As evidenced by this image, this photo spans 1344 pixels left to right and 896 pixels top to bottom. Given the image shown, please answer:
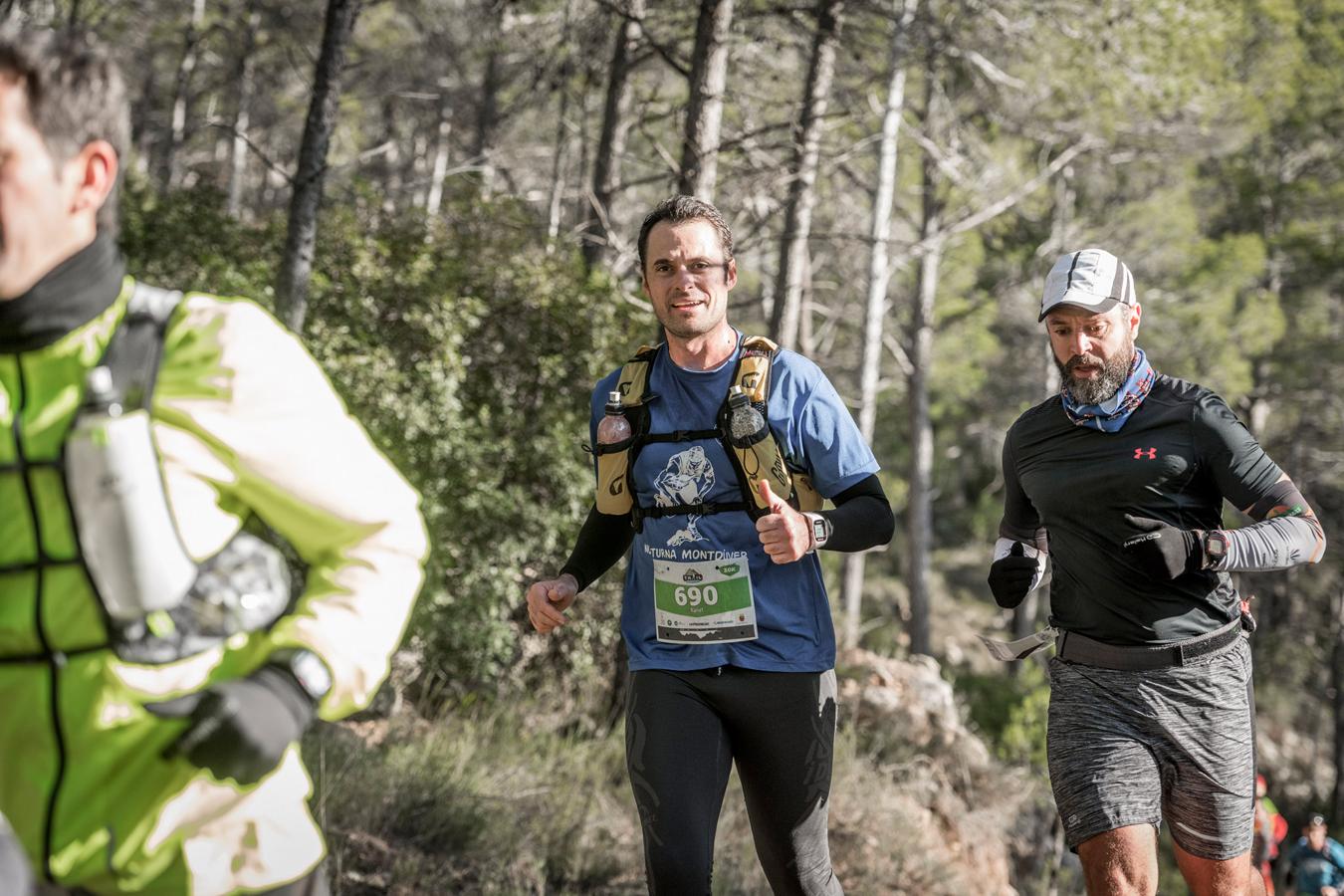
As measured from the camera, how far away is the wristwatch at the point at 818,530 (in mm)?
3029

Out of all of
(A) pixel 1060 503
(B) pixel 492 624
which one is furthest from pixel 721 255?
(B) pixel 492 624

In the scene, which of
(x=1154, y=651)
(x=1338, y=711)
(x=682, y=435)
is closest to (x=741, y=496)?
(x=682, y=435)

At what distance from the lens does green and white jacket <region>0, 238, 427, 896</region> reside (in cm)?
151

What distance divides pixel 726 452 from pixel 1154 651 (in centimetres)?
139

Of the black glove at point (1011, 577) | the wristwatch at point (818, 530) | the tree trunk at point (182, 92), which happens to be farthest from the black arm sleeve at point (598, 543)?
the tree trunk at point (182, 92)

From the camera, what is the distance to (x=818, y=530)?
10.0ft

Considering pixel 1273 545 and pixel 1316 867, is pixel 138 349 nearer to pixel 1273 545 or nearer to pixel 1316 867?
pixel 1273 545

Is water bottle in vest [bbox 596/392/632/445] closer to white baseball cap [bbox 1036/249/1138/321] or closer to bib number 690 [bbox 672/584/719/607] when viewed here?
bib number 690 [bbox 672/584/719/607]

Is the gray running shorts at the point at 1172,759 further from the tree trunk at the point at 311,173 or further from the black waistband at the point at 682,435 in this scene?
the tree trunk at the point at 311,173

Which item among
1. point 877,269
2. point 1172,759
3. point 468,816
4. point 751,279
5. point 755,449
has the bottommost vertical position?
point 468,816

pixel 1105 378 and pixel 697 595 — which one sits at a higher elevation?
pixel 1105 378

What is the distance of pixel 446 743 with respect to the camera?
606 cm

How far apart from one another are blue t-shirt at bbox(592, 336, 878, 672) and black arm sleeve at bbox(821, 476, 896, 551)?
36mm

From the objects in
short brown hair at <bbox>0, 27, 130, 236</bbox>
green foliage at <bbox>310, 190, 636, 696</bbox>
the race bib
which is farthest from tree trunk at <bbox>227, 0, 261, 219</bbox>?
short brown hair at <bbox>0, 27, 130, 236</bbox>
